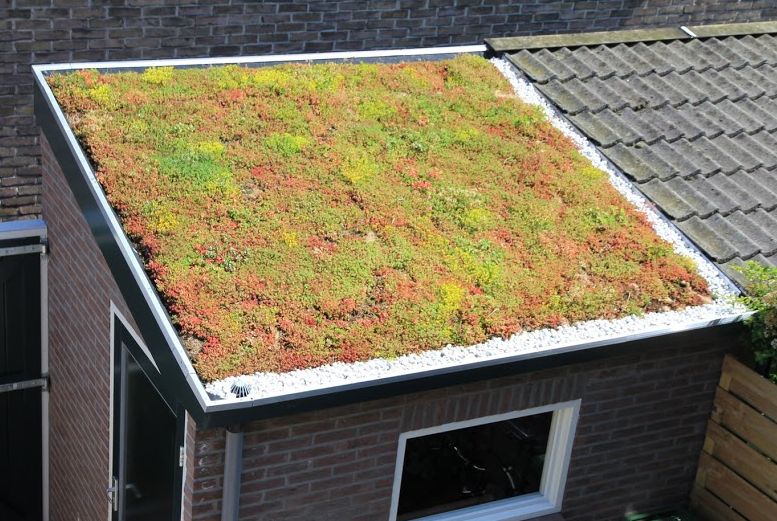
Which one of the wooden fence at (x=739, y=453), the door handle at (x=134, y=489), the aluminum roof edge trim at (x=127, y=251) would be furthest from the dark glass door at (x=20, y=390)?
the wooden fence at (x=739, y=453)

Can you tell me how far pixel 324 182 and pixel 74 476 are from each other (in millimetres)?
3207

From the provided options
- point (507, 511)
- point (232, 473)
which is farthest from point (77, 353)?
point (507, 511)

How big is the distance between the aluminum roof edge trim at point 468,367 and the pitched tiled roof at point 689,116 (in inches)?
28.3

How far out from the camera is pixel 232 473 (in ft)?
17.5

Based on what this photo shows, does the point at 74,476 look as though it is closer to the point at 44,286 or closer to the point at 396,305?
the point at 44,286

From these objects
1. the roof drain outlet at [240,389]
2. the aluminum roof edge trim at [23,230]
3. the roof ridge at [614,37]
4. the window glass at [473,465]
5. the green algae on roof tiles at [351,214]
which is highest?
the roof ridge at [614,37]

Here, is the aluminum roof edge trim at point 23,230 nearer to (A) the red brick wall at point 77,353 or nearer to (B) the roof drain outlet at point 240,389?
(A) the red brick wall at point 77,353

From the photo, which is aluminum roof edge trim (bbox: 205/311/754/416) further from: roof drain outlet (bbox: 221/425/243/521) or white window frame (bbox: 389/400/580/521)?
white window frame (bbox: 389/400/580/521)

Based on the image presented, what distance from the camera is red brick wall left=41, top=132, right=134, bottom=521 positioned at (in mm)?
7020

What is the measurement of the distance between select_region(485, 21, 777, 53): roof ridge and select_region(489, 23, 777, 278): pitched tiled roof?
0.05ft

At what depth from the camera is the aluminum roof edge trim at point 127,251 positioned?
5078mm

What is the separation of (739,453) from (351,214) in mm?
2824

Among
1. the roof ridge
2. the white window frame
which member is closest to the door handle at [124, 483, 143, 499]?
the white window frame

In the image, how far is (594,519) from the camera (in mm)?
6867
